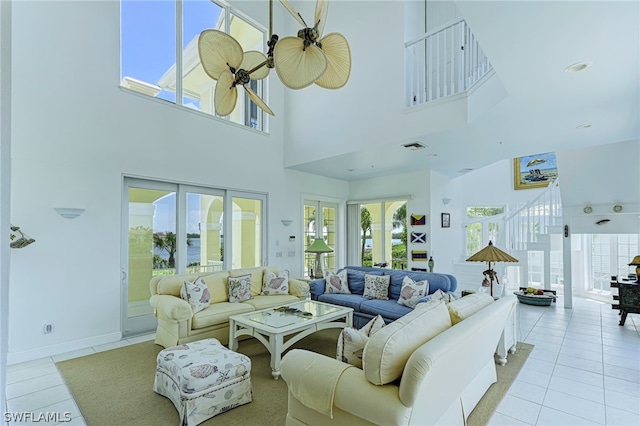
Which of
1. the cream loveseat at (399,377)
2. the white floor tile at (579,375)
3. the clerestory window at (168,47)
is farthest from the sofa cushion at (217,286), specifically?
the white floor tile at (579,375)

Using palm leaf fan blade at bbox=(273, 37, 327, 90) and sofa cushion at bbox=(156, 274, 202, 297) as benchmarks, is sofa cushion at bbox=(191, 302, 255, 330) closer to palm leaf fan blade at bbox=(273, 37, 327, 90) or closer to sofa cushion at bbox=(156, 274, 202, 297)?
sofa cushion at bbox=(156, 274, 202, 297)

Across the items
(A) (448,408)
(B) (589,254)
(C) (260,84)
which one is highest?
(C) (260,84)

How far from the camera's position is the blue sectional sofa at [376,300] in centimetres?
427

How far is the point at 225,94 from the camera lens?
2.99 meters

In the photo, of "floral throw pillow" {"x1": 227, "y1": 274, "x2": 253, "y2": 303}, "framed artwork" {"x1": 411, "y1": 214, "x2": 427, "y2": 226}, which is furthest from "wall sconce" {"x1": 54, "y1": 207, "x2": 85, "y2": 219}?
"framed artwork" {"x1": 411, "y1": 214, "x2": 427, "y2": 226}

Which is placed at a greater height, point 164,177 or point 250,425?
point 164,177

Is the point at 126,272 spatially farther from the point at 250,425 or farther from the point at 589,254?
the point at 589,254

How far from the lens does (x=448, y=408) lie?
217cm

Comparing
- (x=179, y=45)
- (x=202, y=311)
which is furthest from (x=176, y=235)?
(x=179, y=45)

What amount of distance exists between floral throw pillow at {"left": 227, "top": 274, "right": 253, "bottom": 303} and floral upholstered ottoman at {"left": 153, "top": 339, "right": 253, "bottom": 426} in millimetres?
1621

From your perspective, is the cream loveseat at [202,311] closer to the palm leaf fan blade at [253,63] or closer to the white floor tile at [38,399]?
the white floor tile at [38,399]

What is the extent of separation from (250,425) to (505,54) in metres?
3.40

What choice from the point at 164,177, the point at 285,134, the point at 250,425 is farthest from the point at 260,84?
the point at 250,425

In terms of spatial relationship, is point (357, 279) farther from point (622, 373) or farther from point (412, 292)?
point (622, 373)
